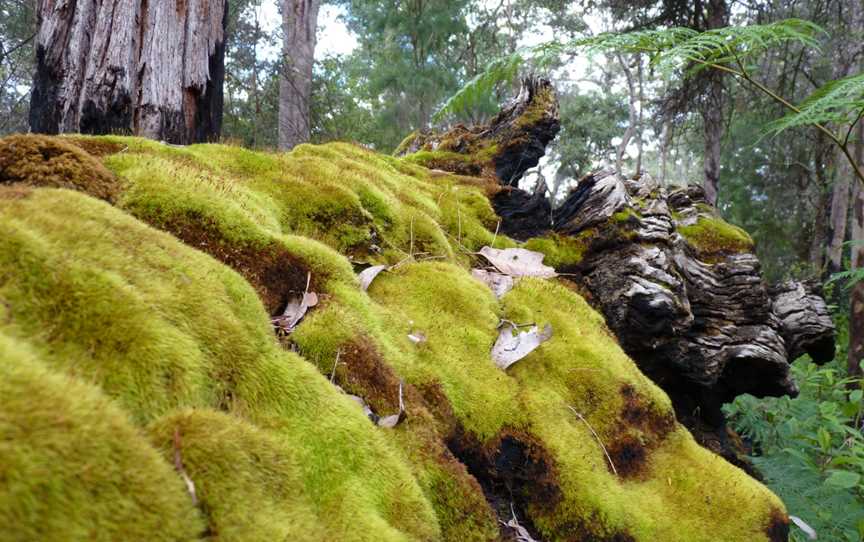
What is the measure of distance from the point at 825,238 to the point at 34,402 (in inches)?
956

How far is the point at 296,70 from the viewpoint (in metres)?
10.9

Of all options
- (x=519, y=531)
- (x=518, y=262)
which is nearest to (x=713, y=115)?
(x=518, y=262)

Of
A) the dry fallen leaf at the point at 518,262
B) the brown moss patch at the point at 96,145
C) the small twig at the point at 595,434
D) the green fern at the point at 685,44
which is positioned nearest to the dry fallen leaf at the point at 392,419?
the small twig at the point at 595,434

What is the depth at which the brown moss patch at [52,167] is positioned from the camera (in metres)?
2.11

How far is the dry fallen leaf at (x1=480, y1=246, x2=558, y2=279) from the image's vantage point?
13.6 feet

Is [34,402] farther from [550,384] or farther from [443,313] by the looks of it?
[550,384]

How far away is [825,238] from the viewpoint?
19.8m

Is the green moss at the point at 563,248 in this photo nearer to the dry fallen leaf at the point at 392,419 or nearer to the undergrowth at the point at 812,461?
the undergrowth at the point at 812,461

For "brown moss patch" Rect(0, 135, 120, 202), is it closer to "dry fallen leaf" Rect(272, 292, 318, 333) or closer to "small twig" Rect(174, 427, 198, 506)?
"dry fallen leaf" Rect(272, 292, 318, 333)

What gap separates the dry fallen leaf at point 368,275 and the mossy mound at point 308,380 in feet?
0.19

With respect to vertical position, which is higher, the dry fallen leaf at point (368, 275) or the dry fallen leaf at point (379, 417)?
the dry fallen leaf at point (368, 275)

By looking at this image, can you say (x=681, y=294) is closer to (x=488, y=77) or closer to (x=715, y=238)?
(x=715, y=238)

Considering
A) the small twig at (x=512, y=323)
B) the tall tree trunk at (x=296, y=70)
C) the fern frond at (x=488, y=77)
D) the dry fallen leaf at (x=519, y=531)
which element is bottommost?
the dry fallen leaf at (x=519, y=531)

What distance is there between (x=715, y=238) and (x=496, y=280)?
107 inches
